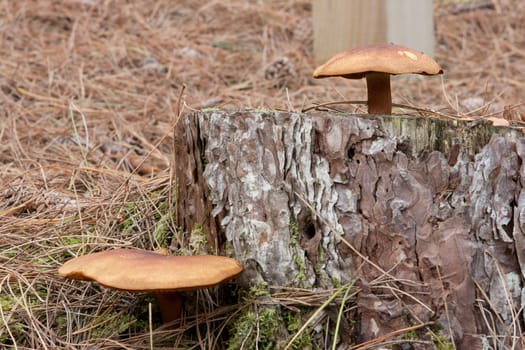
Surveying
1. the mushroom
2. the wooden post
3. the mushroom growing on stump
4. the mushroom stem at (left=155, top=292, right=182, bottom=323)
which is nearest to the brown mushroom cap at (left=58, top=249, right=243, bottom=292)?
the mushroom growing on stump

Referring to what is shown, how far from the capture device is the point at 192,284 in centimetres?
185

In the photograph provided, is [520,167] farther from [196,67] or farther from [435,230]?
[196,67]

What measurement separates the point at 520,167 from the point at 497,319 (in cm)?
53

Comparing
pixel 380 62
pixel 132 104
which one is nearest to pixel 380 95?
pixel 380 62

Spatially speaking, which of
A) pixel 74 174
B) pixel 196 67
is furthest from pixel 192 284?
pixel 196 67

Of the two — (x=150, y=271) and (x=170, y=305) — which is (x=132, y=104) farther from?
(x=150, y=271)

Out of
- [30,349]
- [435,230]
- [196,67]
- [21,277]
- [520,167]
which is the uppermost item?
[196,67]

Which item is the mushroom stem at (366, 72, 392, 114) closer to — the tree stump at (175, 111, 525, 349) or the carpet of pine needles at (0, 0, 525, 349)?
the tree stump at (175, 111, 525, 349)

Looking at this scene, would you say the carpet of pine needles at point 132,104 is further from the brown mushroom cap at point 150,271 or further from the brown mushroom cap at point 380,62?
the brown mushroom cap at point 380,62

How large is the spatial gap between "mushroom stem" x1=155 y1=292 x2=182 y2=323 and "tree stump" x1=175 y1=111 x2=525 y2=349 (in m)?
0.25

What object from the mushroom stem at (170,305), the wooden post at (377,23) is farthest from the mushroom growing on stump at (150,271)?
the wooden post at (377,23)

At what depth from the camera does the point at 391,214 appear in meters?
2.18

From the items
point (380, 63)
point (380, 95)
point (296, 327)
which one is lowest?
point (296, 327)

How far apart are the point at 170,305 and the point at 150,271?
0.40 m
